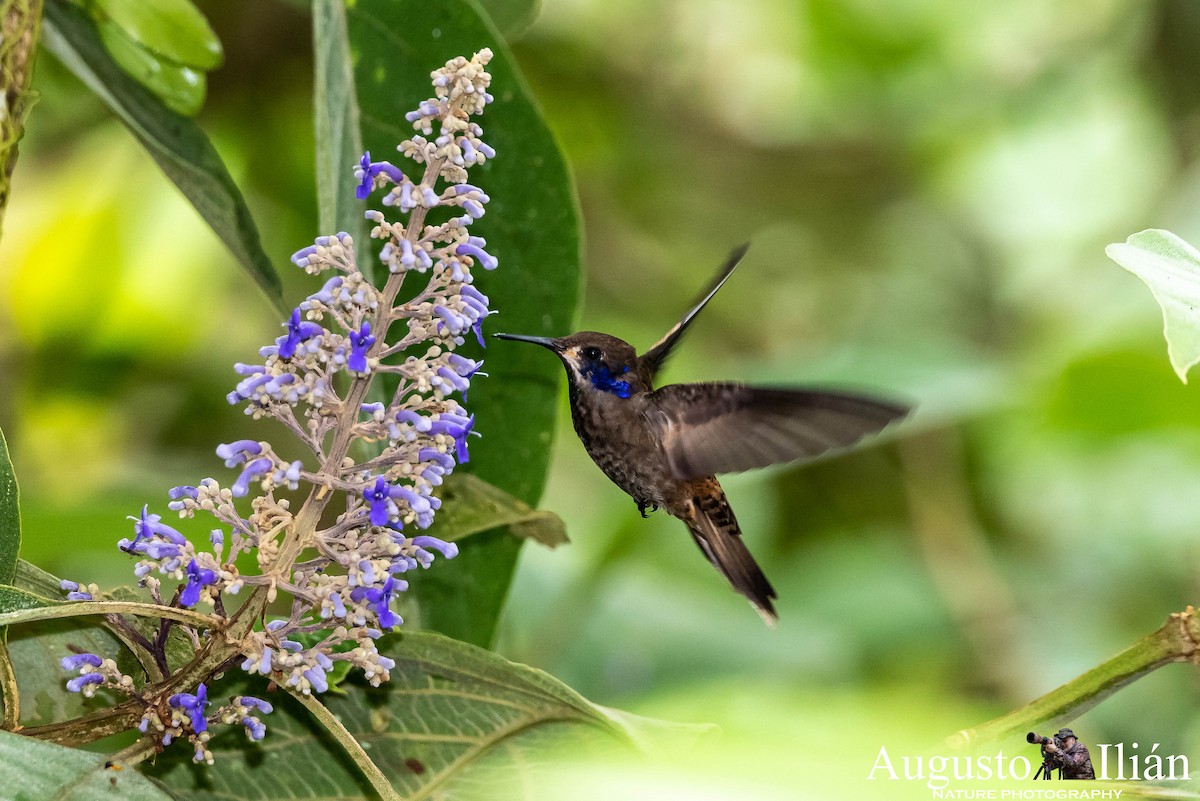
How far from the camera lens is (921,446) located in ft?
15.3

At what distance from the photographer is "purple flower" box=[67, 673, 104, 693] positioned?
129 centimetres

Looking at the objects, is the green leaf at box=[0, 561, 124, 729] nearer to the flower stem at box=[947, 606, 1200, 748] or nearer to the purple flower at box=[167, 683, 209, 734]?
the purple flower at box=[167, 683, 209, 734]

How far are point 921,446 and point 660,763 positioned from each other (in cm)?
348

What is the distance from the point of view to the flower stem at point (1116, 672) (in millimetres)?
1329

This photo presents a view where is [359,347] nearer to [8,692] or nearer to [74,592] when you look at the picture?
[74,592]

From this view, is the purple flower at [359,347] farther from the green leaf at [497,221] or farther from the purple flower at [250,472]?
the green leaf at [497,221]

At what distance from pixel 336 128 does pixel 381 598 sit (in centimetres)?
82

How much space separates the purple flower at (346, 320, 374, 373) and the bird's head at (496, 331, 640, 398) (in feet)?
1.96

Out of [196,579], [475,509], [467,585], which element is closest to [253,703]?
[196,579]

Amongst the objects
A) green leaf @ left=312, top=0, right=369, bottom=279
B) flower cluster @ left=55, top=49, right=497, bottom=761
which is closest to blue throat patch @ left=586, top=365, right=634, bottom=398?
green leaf @ left=312, top=0, right=369, bottom=279

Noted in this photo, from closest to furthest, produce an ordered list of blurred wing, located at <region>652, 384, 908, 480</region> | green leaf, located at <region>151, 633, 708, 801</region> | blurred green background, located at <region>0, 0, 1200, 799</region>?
green leaf, located at <region>151, 633, 708, 801</region>, blurred wing, located at <region>652, 384, 908, 480</region>, blurred green background, located at <region>0, 0, 1200, 799</region>

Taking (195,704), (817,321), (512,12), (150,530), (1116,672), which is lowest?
(195,704)

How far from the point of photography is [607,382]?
1975 mm

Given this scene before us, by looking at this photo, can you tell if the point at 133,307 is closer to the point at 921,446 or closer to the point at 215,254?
the point at 215,254
